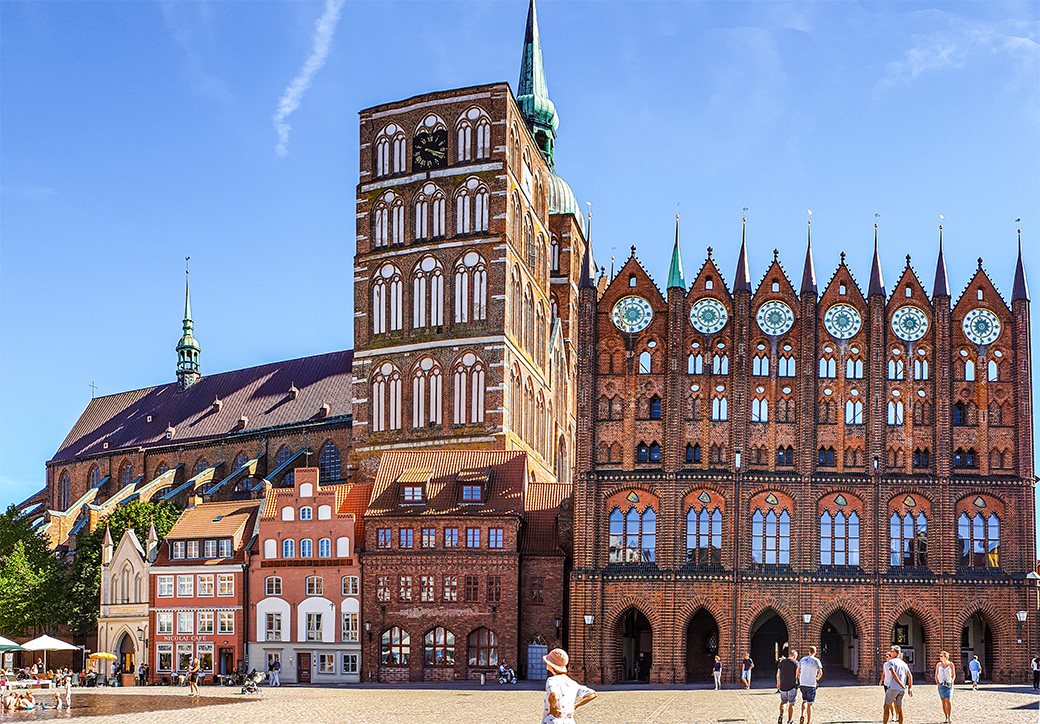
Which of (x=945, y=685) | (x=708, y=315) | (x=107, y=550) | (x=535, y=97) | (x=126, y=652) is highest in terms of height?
(x=535, y=97)

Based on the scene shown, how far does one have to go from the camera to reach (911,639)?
6481cm

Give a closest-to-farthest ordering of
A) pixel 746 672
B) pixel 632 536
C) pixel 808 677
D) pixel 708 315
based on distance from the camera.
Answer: pixel 808 677 < pixel 746 672 < pixel 632 536 < pixel 708 315

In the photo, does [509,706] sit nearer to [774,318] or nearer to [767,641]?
[767,641]

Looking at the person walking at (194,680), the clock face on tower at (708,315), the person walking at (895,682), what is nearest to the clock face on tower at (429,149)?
the clock face on tower at (708,315)

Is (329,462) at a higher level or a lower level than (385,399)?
lower

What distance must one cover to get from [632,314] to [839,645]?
18.4 m

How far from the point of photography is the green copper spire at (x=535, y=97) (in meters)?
107

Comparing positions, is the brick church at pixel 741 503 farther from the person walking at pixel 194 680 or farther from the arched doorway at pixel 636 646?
the person walking at pixel 194 680

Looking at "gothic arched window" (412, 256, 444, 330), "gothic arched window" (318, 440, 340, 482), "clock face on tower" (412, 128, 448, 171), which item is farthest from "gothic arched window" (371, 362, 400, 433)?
"clock face on tower" (412, 128, 448, 171)

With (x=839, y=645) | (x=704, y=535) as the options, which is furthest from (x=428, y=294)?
(x=839, y=645)

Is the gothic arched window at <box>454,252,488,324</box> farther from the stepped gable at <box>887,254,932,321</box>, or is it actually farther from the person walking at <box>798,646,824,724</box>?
the person walking at <box>798,646,824,724</box>

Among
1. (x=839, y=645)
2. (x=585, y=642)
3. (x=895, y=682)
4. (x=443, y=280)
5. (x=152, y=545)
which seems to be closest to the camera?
(x=895, y=682)

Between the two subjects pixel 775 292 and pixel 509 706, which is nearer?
pixel 509 706

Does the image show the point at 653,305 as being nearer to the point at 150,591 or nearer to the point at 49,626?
the point at 150,591
